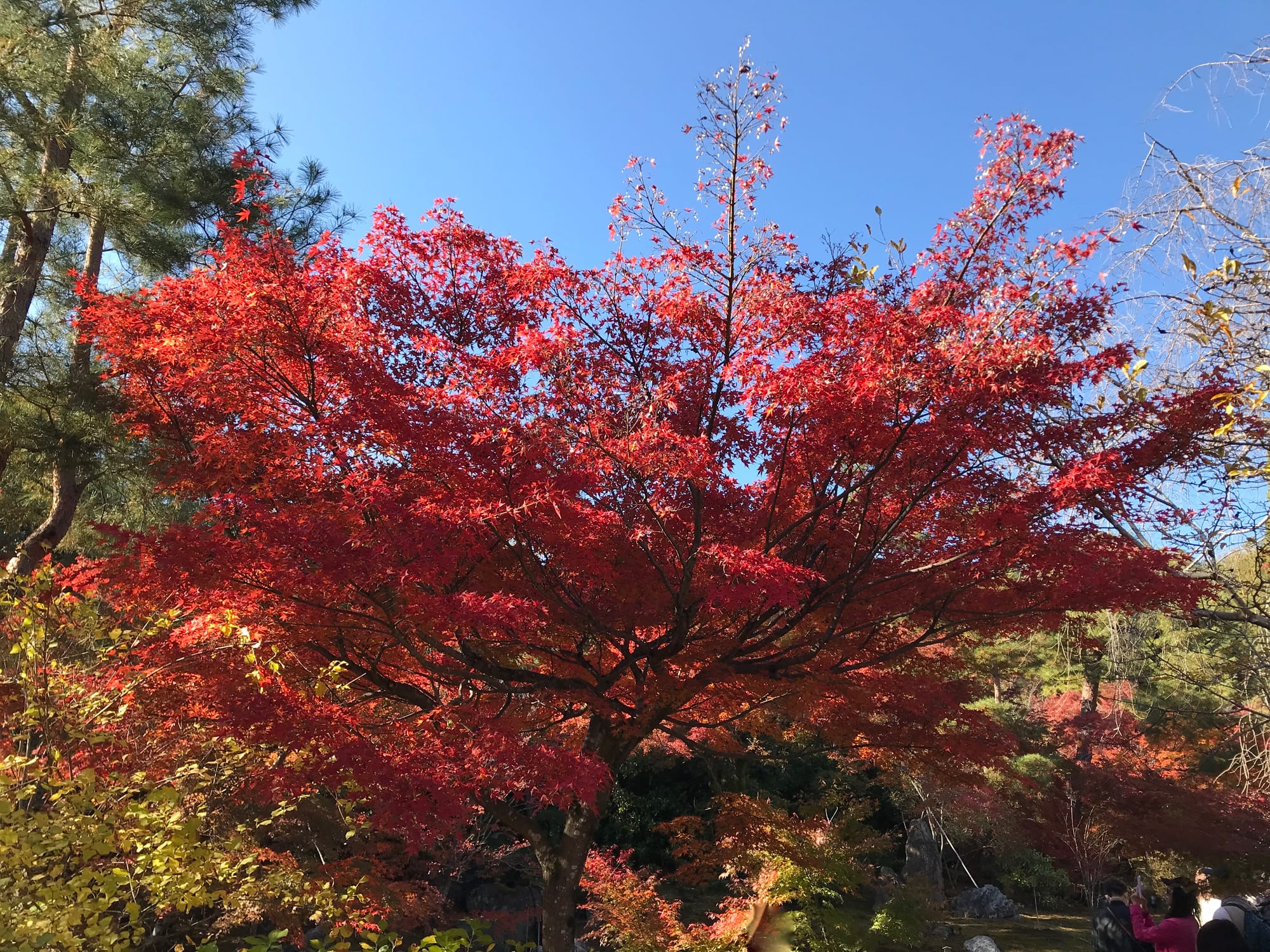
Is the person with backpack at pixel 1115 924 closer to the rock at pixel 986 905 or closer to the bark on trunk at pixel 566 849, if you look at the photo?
the bark on trunk at pixel 566 849

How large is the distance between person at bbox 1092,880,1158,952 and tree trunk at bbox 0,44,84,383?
1153 cm

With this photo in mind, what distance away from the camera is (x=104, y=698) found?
10.7 feet

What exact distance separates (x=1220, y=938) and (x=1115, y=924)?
4.39 ft

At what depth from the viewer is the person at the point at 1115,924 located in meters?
5.55

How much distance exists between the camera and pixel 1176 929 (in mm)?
5352

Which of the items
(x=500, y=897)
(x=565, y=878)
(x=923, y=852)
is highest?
(x=565, y=878)

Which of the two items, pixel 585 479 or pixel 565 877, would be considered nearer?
pixel 585 479

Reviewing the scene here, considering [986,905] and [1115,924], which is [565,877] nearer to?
[1115,924]

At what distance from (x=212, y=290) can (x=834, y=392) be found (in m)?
4.65

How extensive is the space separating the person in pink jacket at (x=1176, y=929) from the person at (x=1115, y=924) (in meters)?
0.11

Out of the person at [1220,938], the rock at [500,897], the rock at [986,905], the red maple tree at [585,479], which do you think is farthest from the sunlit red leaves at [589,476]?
the rock at [986,905]

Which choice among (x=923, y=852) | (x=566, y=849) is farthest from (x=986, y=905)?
(x=566, y=849)

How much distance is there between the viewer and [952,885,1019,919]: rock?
14414 millimetres

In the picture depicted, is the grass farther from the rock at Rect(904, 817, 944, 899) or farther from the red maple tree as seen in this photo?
the red maple tree
